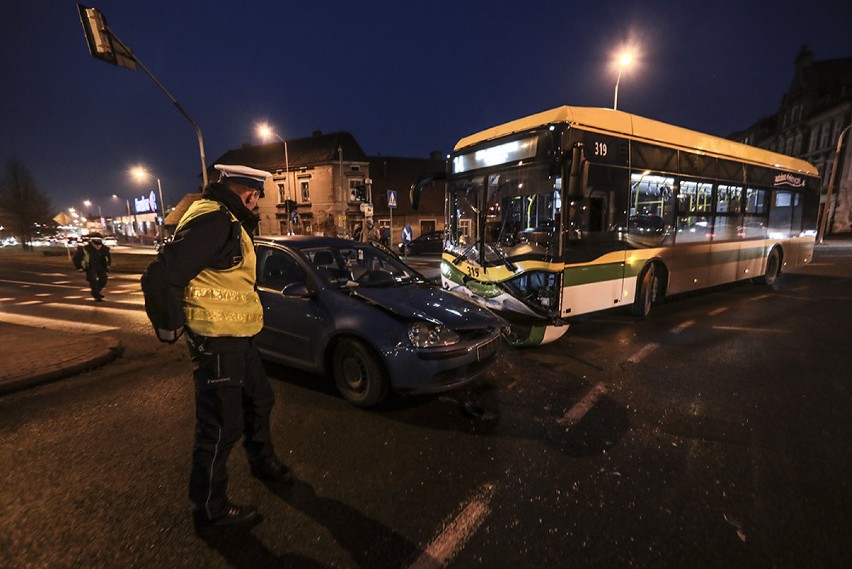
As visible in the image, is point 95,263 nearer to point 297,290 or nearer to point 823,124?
point 297,290

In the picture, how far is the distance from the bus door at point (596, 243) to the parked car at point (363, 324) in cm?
238

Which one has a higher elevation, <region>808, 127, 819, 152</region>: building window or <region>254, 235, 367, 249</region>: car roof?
<region>808, 127, 819, 152</region>: building window

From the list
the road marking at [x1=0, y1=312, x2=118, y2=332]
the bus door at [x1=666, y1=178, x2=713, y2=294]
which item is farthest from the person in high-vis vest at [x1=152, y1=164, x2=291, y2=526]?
the bus door at [x1=666, y1=178, x2=713, y2=294]

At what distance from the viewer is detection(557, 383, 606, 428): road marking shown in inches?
143

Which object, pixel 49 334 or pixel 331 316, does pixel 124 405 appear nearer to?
pixel 331 316

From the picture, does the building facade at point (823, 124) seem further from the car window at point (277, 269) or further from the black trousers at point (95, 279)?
the black trousers at point (95, 279)

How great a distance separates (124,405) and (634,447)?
4833mm

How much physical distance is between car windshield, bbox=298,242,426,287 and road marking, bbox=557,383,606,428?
218 centimetres

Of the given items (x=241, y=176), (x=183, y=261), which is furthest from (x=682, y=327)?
(x=183, y=261)

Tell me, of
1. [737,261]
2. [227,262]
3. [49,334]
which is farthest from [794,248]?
[49,334]

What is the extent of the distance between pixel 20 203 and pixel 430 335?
175 ft

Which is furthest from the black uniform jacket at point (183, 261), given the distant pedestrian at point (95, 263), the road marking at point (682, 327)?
the distant pedestrian at point (95, 263)

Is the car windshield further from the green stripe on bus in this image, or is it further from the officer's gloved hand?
the green stripe on bus

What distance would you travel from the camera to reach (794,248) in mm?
11844
